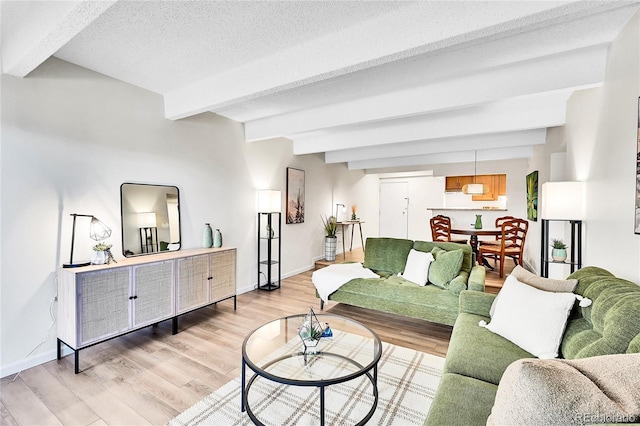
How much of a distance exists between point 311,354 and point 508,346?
1.17 metres

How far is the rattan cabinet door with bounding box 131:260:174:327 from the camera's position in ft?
8.68

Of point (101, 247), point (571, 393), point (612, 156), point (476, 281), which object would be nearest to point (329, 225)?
point (476, 281)

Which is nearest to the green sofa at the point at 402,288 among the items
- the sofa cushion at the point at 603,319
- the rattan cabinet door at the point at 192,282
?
the sofa cushion at the point at 603,319

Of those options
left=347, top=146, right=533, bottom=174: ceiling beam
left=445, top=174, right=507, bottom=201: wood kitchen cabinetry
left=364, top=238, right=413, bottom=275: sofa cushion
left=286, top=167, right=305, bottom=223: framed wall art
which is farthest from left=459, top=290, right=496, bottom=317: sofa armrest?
left=445, top=174, right=507, bottom=201: wood kitchen cabinetry

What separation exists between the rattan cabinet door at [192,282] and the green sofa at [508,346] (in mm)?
2480

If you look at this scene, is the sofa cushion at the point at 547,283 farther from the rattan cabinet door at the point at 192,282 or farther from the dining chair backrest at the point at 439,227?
the dining chair backrest at the point at 439,227

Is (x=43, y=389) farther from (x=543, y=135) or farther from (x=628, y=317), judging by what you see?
(x=543, y=135)

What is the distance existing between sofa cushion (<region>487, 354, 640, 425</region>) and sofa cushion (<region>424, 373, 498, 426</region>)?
36 centimetres

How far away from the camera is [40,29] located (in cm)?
181

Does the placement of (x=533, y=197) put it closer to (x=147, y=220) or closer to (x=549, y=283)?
(x=549, y=283)

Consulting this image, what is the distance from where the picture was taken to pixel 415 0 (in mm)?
1761

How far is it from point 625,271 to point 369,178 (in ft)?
21.7

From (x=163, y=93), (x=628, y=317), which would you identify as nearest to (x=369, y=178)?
(x=163, y=93)

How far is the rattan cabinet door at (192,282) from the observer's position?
3.01m
